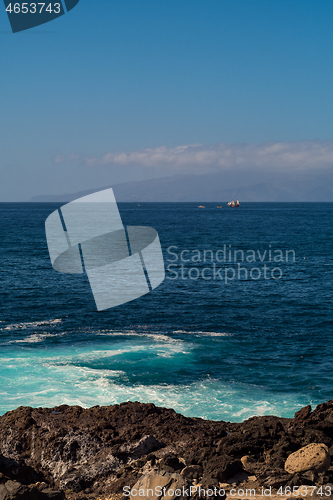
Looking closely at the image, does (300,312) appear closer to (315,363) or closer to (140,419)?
(315,363)

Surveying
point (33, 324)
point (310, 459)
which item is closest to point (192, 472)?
point (310, 459)

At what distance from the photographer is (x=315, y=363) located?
76.9 ft

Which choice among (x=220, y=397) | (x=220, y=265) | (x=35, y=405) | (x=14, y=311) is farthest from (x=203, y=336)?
(x=220, y=265)

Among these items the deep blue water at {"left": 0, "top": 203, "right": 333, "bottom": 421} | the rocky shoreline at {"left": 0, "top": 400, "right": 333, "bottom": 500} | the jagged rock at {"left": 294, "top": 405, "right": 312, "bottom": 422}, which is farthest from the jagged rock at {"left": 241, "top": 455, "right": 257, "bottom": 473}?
the deep blue water at {"left": 0, "top": 203, "right": 333, "bottom": 421}

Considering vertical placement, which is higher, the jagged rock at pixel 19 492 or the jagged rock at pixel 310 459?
the jagged rock at pixel 19 492

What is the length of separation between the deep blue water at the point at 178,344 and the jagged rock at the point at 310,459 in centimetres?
752

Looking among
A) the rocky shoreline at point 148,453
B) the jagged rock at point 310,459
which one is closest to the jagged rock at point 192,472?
the rocky shoreline at point 148,453

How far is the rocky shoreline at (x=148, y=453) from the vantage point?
30.7 feet

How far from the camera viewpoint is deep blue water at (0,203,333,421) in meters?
19.4

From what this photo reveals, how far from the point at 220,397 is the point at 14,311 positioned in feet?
64.0

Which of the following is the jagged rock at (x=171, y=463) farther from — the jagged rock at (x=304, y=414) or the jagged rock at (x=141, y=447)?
the jagged rock at (x=304, y=414)

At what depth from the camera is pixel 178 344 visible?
1024 inches

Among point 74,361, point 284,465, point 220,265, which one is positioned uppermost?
point 284,465

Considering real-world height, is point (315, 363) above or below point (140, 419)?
below
